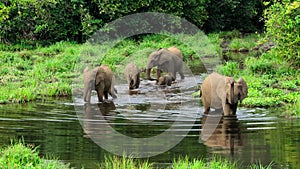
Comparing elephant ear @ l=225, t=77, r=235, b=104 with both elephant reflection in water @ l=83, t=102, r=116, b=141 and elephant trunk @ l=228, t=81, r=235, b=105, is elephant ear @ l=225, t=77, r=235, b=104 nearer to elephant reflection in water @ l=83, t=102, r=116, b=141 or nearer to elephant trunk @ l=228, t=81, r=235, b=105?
elephant trunk @ l=228, t=81, r=235, b=105

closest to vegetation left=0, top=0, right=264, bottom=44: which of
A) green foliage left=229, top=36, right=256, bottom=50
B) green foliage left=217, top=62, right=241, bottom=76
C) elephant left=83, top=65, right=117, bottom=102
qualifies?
green foliage left=229, top=36, right=256, bottom=50

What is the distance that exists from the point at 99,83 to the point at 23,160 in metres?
7.34

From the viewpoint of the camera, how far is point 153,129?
12023mm

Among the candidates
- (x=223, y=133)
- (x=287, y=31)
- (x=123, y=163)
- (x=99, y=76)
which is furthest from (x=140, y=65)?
(x=123, y=163)

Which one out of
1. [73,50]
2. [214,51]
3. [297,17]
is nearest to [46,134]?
[297,17]

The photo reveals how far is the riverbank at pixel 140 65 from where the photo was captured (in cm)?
1555

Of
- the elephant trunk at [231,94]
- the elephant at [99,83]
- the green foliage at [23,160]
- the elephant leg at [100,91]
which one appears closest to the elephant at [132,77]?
the elephant at [99,83]

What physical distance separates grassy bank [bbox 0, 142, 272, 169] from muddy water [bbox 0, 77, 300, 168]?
0.29m

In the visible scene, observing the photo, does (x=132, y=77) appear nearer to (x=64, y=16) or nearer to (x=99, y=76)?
(x=99, y=76)

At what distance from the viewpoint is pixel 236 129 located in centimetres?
1184

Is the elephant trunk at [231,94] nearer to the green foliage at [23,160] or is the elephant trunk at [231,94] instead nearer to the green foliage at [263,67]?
the green foliage at [23,160]

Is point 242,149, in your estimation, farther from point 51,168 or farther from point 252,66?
point 252,66

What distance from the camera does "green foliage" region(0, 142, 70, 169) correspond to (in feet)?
27.4

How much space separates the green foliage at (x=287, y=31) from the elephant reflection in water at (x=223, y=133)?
17.9ft
